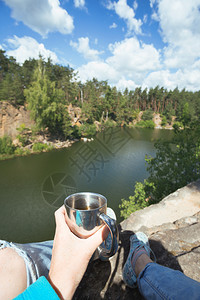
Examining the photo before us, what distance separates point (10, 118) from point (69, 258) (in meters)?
21.4

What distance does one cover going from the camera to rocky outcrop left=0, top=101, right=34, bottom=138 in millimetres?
17781

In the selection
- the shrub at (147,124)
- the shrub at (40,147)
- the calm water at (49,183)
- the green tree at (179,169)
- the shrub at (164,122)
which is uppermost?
the shrub at (164,122)

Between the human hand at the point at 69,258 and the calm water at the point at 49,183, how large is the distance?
614 centimetres

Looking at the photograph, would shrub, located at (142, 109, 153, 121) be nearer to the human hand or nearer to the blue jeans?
the blue jeans

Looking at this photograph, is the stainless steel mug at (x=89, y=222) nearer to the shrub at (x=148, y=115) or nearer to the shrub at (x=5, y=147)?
the shrub at (x=5, y=147)

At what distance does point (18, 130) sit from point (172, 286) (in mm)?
20601

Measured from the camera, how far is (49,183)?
32.6 ft

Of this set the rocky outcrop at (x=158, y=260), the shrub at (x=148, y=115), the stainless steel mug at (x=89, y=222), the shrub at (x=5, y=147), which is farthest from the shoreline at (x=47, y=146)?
the shrub at (x=148, y=115)

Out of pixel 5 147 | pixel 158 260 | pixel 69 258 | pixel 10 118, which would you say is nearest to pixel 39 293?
pixel 69 258

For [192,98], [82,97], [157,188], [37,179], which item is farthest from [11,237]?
[192,98]

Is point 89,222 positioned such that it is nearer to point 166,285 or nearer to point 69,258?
point 69,258

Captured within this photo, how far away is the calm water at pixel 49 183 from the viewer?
21.7 feet

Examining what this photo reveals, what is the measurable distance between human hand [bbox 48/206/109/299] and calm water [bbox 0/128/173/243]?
6141 mm

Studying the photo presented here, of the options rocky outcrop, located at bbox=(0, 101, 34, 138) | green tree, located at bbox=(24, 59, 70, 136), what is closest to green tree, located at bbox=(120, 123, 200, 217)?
green tree, located at bbox=(24, 59, 70, 136)
